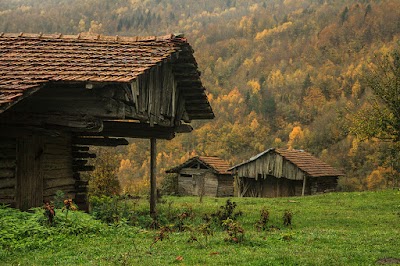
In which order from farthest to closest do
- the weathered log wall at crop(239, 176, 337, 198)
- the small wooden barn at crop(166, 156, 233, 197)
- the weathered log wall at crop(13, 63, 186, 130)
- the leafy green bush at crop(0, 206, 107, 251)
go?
the small wooden barn at crop(166, 156, 233, 197)
the weathered log wall at crop(239, 176, 337, 198)
the weathered log wall at crop(13, 63, 186, 130)
the leafy green bush at crop(0, 206, 107, 251)

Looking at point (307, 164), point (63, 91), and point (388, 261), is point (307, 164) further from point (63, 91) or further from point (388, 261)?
point (388, 261)

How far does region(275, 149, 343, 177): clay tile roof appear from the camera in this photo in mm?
43281

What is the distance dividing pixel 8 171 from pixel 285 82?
12715 cm

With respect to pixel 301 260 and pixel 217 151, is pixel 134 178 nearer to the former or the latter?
pixel 217 151

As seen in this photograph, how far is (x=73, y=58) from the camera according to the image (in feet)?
44.6

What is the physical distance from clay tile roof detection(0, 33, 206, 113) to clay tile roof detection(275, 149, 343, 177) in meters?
28.8

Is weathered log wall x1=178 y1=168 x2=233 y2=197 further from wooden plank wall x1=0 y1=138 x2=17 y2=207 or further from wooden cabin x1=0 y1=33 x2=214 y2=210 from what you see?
wooden plank wall x1=0 y1=138 x2=17 y2=207

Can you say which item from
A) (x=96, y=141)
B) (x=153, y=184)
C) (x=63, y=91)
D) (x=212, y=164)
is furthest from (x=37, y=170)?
(x=212, y=164)

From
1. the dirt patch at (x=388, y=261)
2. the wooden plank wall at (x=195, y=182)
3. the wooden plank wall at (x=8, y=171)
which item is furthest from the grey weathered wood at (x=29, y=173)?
the wooden plank wall at (x=195, y=182)

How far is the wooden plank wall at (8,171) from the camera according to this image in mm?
14203

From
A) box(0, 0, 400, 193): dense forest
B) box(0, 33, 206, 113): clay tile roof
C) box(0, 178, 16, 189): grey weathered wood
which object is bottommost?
box(0, 178, 16, 189): grey weathered wood

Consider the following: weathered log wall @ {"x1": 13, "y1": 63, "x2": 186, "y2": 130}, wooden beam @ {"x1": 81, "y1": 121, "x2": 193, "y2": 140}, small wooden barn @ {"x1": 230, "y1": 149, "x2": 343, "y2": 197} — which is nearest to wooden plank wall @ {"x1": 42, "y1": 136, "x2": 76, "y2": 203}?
wooden beam @ {"x1": 81, "y1": 121, "x2": 193, "y2": 140}

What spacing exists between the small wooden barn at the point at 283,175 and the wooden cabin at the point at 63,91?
90.3 feet

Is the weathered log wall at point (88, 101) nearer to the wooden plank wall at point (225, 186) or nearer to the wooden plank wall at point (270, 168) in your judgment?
the wooden plank wall at point (270, 168)
